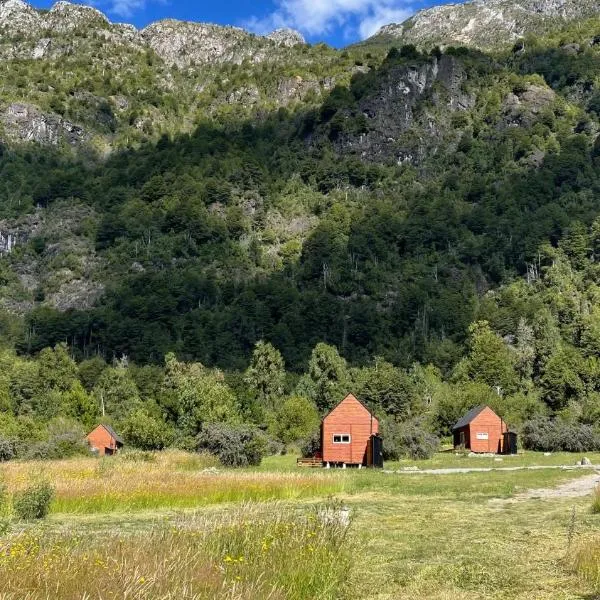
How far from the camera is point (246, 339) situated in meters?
138

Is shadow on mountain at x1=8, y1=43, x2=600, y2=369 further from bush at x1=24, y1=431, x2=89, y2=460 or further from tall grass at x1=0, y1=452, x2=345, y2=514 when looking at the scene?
tall grass at x1=0, y1=452, x2=345, y2=514

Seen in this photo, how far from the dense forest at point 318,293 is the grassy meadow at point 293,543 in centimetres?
3463

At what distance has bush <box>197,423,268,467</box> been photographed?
49.0 m

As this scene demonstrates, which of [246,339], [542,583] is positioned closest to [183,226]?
[246,339]

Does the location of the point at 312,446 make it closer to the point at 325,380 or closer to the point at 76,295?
the point at 325,380

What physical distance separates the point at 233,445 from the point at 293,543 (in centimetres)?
4099

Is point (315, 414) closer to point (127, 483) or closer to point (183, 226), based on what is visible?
point (127, 483)

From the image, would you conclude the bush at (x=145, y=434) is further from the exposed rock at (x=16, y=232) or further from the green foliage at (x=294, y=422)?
the exposed rock at (x=16, y=232)

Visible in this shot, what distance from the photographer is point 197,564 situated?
25.1ft

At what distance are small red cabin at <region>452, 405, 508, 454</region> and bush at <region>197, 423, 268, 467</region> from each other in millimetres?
24937

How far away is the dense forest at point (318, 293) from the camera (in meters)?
89.7

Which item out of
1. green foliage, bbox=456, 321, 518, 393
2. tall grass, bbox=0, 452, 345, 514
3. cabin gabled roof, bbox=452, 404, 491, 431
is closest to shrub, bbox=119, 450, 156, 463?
tall grass, bbox=0, 452, 345, 514

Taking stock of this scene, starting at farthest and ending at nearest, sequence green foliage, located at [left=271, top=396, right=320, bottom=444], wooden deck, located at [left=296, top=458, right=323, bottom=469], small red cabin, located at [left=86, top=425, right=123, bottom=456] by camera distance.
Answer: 1. green foliage, located at [left=271, top=396, right=320, bottom=444]
2. small red cabin, located at [left=86, top=425, right=123, bottom=456]
3. wooden deck, located at [left=296, top=458, right=323, bottom=469]

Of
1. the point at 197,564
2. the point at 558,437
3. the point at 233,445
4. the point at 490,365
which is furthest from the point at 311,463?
the point at 490,365
